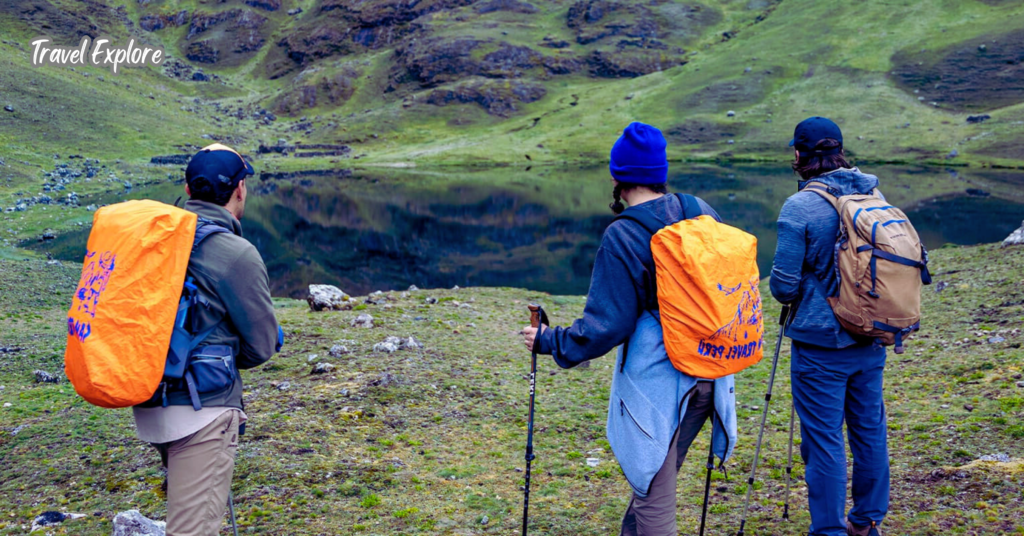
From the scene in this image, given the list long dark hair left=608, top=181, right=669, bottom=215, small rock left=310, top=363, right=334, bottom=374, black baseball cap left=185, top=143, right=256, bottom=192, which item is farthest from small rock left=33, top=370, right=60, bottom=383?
long dark hair left=608, top=181, right=669, bottom=215

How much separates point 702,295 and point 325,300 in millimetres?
14204

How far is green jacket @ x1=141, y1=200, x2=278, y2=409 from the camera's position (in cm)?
418

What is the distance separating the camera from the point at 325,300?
1692 cm

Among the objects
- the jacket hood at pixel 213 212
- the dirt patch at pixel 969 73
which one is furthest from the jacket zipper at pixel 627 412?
the dirt patch at pixel 969 73

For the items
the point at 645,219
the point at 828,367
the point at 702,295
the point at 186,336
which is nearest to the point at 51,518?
the point at 186,336

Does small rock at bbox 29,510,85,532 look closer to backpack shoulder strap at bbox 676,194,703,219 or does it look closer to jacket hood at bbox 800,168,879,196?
backpack shoulder strap at bbox 676,194,703,219

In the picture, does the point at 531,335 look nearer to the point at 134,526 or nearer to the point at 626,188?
the point at 626,188

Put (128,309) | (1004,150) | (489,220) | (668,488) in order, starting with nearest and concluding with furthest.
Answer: (128,309)
(668,488)
(489,220)
(1004,150)

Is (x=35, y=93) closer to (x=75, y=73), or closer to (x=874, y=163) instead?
(x=75, y=73)

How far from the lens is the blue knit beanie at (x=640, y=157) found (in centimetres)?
439

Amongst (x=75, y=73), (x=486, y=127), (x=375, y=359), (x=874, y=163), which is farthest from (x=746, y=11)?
(x=375, y=359)

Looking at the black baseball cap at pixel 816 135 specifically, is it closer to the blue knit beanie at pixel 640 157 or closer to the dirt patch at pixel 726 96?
the blue knit beanie at pixel 640 157

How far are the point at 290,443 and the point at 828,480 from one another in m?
6.28

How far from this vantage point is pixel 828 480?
17.2ft
